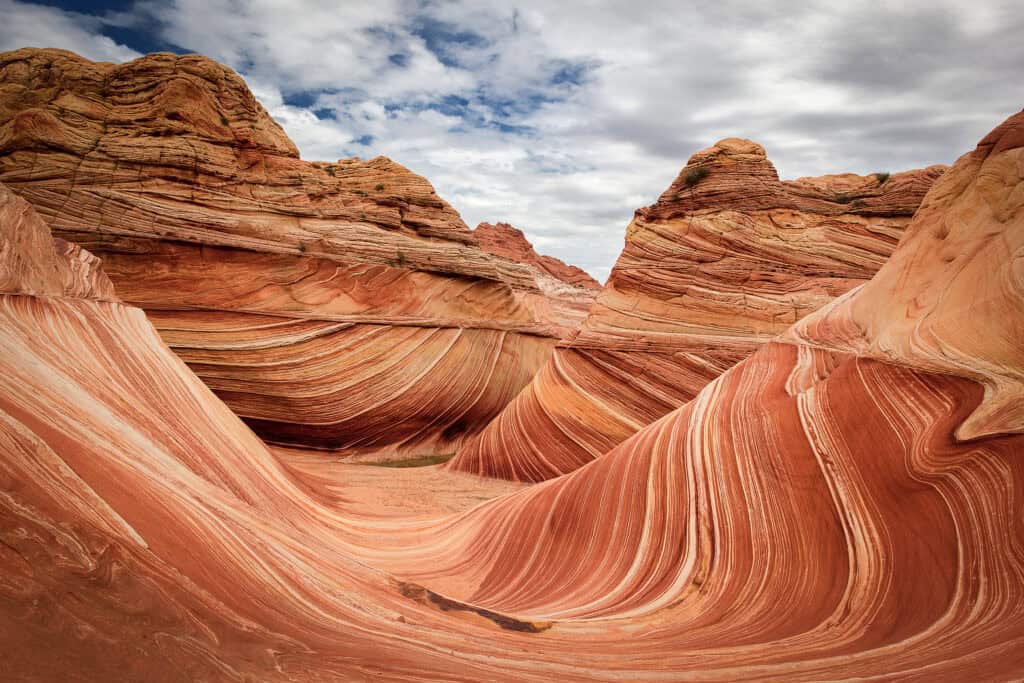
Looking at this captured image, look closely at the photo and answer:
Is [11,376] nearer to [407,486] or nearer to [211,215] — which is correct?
[407,486]

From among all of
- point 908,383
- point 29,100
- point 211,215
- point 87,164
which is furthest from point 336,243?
point 908,383

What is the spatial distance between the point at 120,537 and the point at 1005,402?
3.70m

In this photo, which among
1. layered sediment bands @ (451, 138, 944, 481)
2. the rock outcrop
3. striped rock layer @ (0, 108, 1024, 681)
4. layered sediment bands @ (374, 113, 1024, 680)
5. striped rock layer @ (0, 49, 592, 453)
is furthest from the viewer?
the rock outcrop

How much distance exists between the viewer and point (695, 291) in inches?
383

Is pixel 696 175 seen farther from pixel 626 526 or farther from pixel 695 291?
pixel 626 526

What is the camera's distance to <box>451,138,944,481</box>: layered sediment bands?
9.10 meters

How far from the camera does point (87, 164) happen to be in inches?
425

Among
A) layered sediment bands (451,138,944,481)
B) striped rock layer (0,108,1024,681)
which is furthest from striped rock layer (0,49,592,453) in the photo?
striped rock layer (0,108,1024,681)

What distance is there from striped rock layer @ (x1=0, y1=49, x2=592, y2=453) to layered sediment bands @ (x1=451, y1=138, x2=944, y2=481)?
231 centimetres

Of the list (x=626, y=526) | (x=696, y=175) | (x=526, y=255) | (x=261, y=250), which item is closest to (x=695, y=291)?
(x=696, y=175)

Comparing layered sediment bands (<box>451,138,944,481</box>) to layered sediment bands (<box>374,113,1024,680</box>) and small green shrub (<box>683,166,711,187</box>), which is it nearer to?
small green shrub (<box>683,166,711,187</box>)

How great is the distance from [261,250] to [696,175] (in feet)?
25.7

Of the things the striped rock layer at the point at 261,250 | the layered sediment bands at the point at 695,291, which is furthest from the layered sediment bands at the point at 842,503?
the striped rock layer at the point at 261,250

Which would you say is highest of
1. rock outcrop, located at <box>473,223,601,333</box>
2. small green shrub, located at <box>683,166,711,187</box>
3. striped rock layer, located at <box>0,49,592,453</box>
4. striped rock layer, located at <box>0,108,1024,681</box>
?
rock outcrop, located at <box>473,223,601,333</box>
